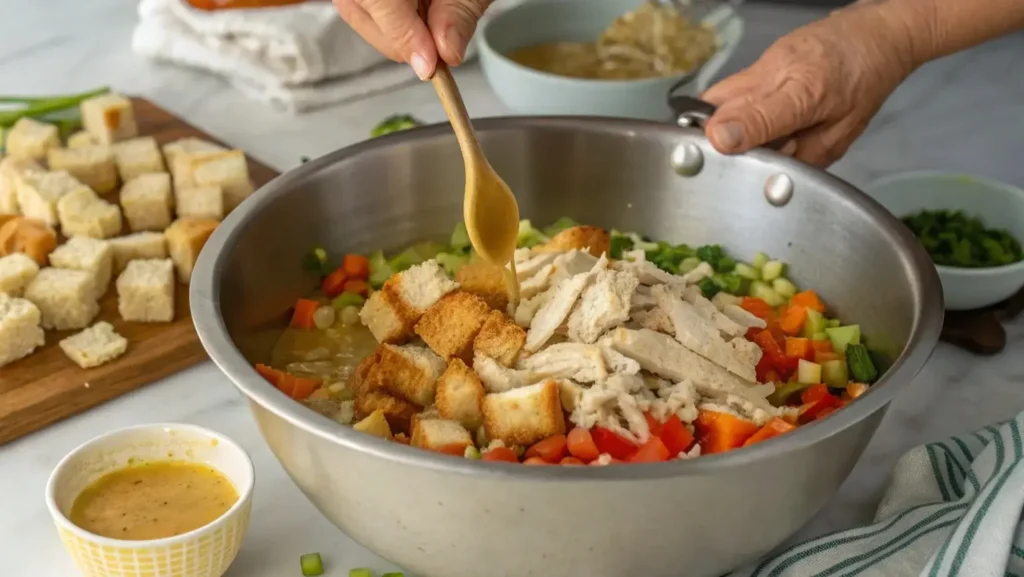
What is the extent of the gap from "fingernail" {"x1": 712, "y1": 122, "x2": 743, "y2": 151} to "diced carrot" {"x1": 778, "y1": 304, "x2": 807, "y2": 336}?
0.32m

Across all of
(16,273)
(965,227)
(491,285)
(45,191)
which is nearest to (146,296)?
(16,273)

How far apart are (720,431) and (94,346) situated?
A: 1.18 metres

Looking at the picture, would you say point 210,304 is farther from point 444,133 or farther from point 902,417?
point 902,417

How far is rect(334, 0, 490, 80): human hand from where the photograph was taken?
169 cm

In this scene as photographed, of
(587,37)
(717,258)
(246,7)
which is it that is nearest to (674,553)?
(717,258)

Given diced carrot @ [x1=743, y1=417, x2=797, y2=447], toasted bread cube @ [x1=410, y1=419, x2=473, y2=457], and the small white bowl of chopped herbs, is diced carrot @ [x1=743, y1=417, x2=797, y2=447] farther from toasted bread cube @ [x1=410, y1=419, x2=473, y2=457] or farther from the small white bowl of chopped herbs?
the small white bowl of chopped herbs

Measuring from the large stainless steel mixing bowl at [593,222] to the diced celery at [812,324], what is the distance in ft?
0.20

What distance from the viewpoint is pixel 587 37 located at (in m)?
2.96

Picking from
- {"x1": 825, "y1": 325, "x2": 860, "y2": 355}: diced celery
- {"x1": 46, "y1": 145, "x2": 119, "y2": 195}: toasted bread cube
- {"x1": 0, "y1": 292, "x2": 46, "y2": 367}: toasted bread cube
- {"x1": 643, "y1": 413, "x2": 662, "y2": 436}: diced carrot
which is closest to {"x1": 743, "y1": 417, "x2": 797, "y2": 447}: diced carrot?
{"x1": 643, "y1": 413, "x2": 662, "y2": 436}: diced carrot

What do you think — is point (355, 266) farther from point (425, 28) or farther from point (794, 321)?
point (794, 321)

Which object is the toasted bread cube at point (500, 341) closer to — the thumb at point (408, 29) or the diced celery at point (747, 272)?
the thumb at point (408, 29)

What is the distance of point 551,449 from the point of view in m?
1.42

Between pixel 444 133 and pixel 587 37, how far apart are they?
1.07m

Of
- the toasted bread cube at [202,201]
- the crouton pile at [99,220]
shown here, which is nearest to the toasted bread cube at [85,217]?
the crouton pile at [99,220]
